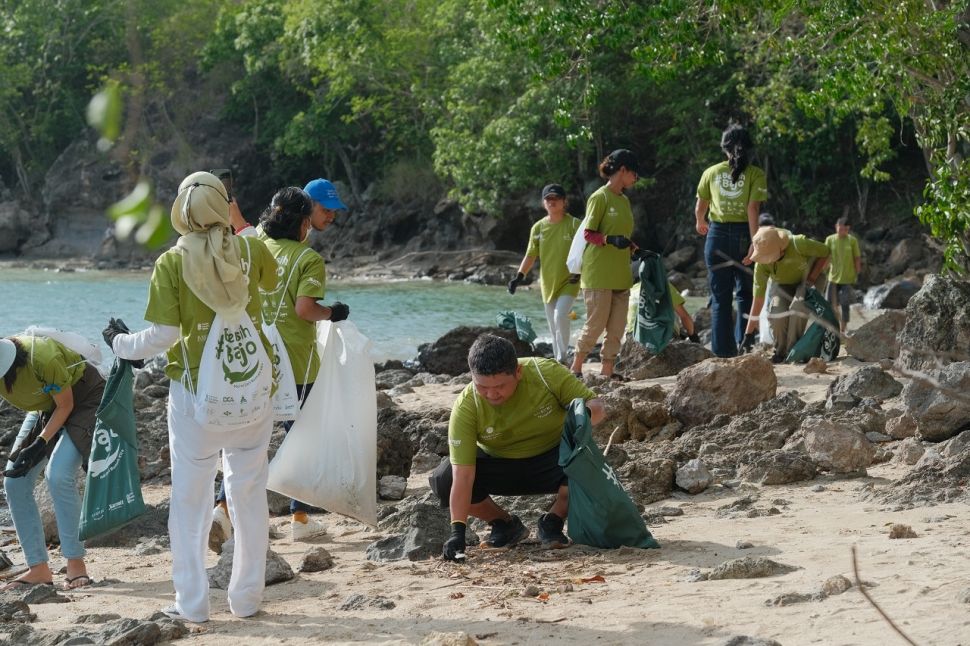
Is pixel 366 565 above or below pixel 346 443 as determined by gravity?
below

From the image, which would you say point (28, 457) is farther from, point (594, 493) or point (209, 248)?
point (594, 493)

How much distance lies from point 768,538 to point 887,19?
17.4 ft

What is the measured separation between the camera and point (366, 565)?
595cm

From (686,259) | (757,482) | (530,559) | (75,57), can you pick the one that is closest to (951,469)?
(757,482)

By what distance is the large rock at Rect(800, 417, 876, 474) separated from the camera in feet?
22.5

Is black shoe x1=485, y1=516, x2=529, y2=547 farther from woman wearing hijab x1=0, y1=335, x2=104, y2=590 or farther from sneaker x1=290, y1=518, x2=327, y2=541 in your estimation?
woman wearing hijab x1=0, y1=335, x2=104, y2=590

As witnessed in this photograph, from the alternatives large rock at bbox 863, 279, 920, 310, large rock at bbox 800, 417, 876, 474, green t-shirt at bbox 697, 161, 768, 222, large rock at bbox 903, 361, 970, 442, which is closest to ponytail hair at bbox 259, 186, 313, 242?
large rock at bbox 800, 417, 876, 474

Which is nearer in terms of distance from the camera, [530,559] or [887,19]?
[530,559]

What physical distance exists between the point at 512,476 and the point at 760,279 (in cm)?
584

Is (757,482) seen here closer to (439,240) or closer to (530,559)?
(530,559)

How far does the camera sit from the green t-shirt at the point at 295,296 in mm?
6262

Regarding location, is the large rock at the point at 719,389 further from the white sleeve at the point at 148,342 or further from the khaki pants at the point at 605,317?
the white sleeve at the point at 148,342

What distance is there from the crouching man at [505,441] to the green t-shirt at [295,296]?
879 millimetres

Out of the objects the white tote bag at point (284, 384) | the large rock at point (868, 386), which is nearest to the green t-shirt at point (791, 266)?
the large rock at point (868, 386)
